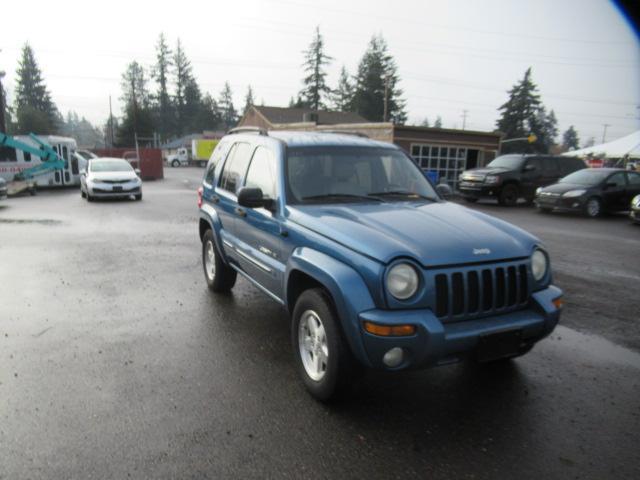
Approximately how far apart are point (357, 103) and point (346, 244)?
77.9 m

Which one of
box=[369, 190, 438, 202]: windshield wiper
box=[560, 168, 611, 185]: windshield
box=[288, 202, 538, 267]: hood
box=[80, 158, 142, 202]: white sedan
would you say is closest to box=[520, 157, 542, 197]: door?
box=[560, 168, 611, 185]: windshield

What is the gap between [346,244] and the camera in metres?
3.20

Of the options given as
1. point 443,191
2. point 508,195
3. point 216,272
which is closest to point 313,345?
point 443,191

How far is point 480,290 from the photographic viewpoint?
3.12 metres

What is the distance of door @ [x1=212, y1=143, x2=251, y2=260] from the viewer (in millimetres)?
5090

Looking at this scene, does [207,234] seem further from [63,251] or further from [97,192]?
[97,192]

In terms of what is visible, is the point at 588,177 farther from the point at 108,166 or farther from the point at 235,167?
the point at 108,166

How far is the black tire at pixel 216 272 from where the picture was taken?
5.91 meters

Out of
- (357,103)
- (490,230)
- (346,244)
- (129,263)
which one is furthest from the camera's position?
(357,103)

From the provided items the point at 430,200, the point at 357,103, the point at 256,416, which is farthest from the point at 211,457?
the point at 357,103

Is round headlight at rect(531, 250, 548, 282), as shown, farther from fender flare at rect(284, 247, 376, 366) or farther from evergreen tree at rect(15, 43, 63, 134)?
evergreen tree at rect(15, 43, 63, 134)

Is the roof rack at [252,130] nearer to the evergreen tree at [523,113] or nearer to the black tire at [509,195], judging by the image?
the black tire at [509,195]

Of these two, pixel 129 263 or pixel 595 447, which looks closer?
pixel 595 447

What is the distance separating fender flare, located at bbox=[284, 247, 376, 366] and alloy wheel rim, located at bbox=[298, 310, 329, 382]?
29cm
